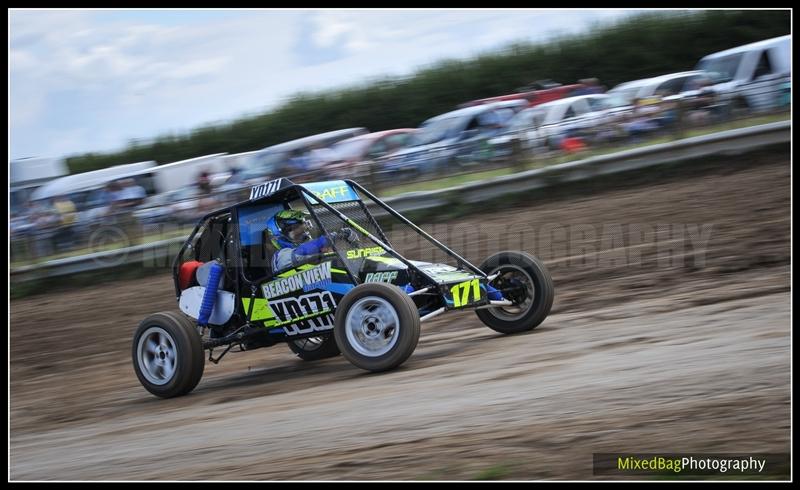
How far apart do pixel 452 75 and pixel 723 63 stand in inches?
387

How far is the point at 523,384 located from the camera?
607cm

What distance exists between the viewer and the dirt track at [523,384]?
483cm

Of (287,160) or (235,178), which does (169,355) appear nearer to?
(235,178)

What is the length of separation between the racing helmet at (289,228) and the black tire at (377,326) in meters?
0.97

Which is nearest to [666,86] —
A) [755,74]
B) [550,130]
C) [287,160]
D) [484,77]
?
[755,74]

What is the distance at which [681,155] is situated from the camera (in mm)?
13484

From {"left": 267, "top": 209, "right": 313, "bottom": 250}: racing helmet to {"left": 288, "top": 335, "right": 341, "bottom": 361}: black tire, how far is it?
127 centimetres

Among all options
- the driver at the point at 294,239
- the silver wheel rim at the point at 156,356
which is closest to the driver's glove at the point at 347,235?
the driver at the point at 294,239

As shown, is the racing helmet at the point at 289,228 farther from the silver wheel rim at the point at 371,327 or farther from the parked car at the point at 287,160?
the parked car at the point at 287,160

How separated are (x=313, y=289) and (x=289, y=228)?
625 mm

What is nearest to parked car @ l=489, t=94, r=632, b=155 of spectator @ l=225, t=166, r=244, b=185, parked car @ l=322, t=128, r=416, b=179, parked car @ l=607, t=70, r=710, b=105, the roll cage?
parked car @ l=607, t=70, r=710, b=105

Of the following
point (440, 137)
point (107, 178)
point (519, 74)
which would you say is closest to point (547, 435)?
point (440, 137)

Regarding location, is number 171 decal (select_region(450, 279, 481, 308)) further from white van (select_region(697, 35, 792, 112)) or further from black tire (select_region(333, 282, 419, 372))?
white van (select_region(697, 35, 792, 112))

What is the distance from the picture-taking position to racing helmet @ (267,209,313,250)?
780 cm
